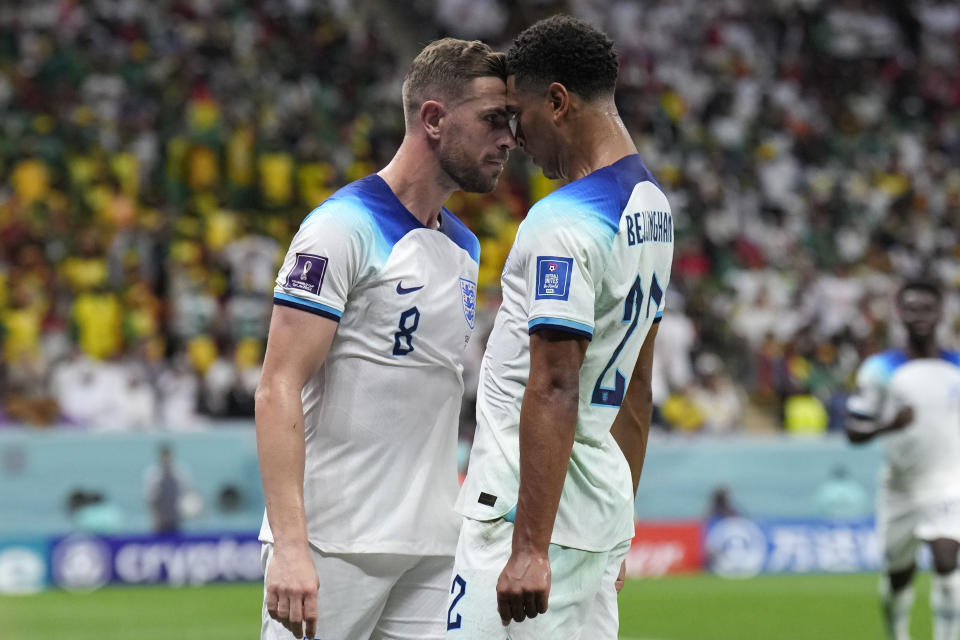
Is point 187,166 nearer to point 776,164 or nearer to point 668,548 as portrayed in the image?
point 668,548

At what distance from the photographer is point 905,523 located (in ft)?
31.8

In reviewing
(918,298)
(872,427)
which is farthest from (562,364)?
(872,427)

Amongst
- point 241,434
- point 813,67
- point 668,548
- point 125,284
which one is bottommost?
point 668,548

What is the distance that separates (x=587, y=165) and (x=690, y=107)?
20.5m

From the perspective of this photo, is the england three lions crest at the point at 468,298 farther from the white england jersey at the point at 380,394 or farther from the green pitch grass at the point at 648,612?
the green pitch grass at the point at 648,612

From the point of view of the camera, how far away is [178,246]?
16922 millimetres

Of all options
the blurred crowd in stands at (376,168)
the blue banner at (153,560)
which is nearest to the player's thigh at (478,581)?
the blue banner at (153,560)

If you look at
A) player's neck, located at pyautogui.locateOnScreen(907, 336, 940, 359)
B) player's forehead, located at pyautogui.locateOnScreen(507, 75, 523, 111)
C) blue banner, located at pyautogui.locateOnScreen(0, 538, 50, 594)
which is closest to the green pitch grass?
blue banner, located at pyautogui.locateOnScreen(0, 538, 50, 594)

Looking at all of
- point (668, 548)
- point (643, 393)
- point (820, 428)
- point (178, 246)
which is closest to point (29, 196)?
point (178, 246)

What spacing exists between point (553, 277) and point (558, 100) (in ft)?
1.71

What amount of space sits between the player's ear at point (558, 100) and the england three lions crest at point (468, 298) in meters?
0.70

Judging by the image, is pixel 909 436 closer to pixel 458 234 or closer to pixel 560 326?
pixel 458 234

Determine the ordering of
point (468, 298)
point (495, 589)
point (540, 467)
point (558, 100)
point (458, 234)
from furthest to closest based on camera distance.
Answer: point (458, 234), point (468, 298), point (558, 100), point (495, 589), point (540, 467)

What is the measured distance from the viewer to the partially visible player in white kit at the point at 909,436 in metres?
9.60
